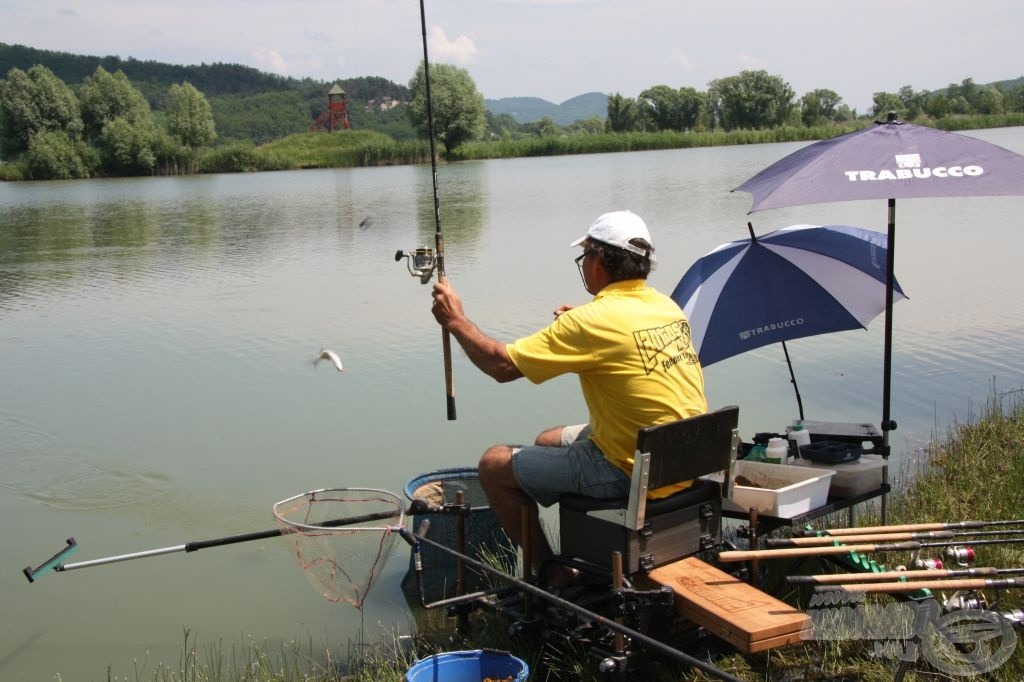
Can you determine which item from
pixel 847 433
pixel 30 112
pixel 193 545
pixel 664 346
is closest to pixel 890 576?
pixel 664 346

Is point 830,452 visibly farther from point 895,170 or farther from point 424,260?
point 424,260

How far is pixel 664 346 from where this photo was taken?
130 inches

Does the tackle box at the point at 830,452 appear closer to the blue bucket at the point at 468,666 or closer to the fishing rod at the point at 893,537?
the fishing rod at the point at 893,537

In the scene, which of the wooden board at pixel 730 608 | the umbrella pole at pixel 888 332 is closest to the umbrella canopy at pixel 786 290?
the umbrella pole at pixel 888 332

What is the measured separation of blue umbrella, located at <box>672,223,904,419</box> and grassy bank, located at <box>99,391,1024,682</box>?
0.95 m

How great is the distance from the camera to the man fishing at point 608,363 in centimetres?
324

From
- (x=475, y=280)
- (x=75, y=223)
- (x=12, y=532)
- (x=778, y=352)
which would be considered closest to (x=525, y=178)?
(x=75, y=223)

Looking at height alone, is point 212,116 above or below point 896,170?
above

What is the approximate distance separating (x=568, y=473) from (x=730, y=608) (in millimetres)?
714

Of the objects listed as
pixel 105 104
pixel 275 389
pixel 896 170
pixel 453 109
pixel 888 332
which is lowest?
pixel 275 389

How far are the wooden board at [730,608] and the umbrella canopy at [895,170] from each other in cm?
143

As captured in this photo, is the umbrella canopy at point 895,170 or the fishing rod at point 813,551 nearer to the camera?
the fishing rod at point 813,551

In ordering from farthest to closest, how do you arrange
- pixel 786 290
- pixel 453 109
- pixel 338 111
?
pixel 338 111
pixel 453 109
pixel 786 290

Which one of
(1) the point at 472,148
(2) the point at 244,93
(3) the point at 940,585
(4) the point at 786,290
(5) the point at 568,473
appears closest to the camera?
(3) the point at 940,585
